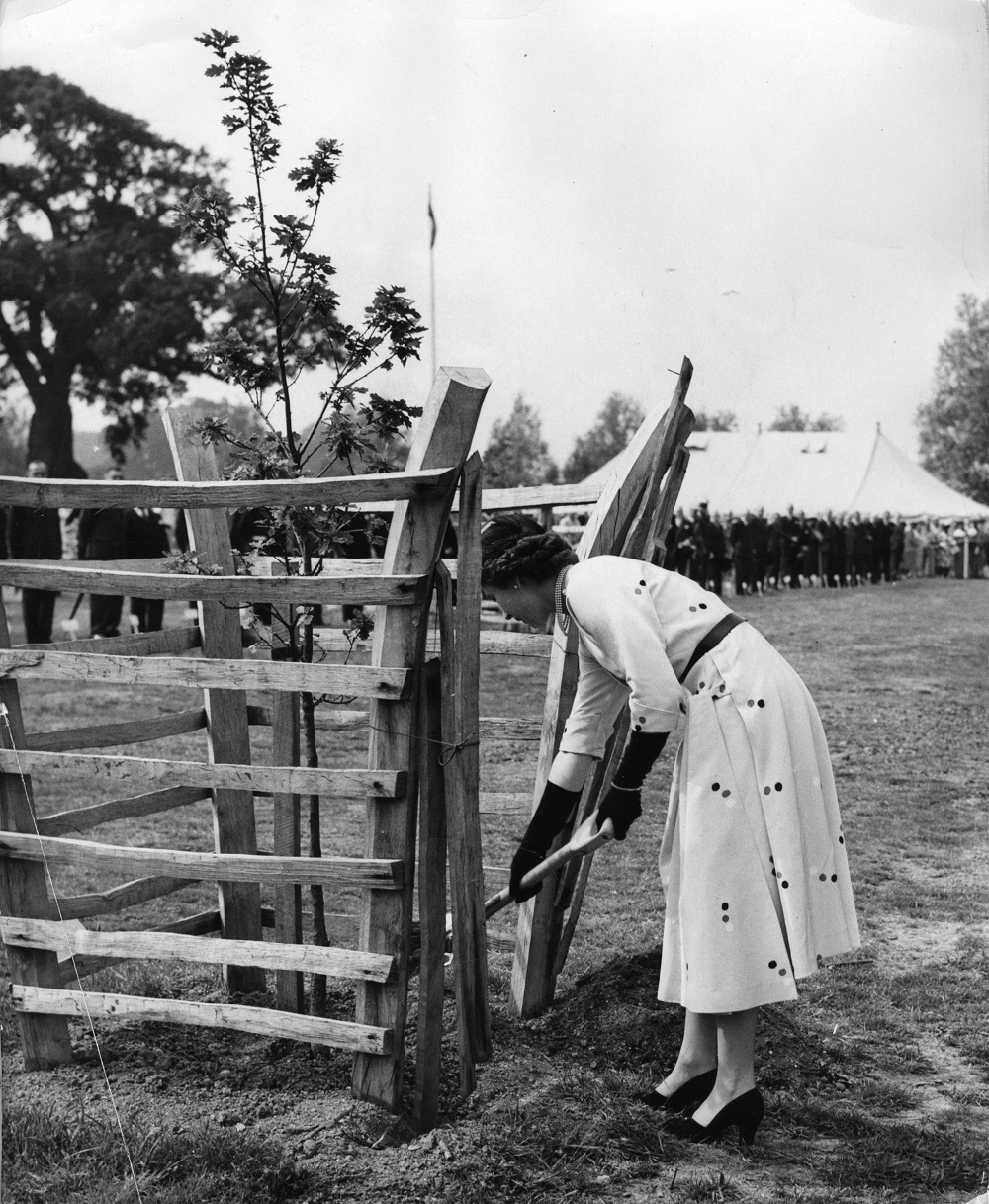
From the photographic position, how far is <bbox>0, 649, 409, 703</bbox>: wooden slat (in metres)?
3.24

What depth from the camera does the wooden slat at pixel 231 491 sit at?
313 cm

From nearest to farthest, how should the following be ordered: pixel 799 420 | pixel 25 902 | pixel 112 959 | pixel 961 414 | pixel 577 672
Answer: pixel 25 902, pixel 112 959, pixel 577 672, pixel 961 414, pixel 799 420

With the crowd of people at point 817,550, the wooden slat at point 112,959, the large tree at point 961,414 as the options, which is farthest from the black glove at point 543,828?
the large tree at point 961,414

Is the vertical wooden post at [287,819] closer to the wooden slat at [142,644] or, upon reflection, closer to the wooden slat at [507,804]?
the wooden slat at [142,644]

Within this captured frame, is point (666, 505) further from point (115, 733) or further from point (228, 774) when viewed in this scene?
point (115, 733)

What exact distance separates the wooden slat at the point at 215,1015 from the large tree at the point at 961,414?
40.5 m

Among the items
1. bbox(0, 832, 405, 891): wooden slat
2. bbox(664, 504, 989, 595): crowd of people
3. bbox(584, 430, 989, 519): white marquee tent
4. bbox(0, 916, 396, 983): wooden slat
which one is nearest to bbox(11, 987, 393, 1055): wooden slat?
bbox(0, 916, 396, 983): wooden slat

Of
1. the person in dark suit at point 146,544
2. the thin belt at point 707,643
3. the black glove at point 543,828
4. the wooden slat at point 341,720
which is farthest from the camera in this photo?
the person in dark suit at point 146,544

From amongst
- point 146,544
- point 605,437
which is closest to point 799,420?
point 605,437

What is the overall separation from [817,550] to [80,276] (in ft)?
61.7

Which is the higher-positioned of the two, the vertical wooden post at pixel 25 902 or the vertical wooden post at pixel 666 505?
the vertical wooden post at pixel 666 505

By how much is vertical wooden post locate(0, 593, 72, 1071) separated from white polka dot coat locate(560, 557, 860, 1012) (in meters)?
1.69

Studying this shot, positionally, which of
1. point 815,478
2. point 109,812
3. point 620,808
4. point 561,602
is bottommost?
point 109,812

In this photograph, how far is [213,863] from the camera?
3.45 metres
